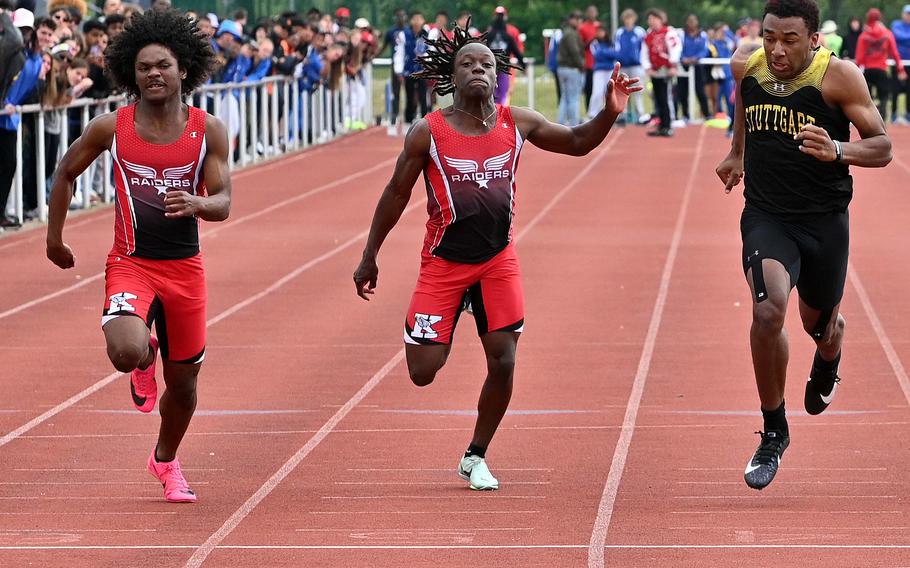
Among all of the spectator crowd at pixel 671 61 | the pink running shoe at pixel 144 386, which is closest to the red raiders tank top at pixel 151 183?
the pink running shoe at pixel 144 386

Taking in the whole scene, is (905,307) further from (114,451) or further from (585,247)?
(114,451)

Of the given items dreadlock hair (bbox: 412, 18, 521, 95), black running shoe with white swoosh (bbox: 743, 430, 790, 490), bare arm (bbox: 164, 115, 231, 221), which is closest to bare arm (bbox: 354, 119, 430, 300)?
dreadlock hair (bbox: 412, 18, 521, 95)

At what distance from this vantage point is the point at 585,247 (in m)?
16.6

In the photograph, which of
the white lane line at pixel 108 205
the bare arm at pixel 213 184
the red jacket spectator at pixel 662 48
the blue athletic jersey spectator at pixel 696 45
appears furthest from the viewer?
the blue athletic jersey spectator at pixel 696 45

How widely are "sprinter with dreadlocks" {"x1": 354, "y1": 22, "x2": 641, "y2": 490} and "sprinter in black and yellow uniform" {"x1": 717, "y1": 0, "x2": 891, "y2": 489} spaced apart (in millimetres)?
541

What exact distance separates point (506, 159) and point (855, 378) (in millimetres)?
3588

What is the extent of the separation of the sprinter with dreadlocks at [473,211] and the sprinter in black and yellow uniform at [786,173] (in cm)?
54

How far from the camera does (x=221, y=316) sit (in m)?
12.8

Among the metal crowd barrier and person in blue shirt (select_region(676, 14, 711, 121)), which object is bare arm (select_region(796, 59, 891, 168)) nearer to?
the metal crowd barrier

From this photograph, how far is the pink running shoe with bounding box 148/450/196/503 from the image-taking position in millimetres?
7242

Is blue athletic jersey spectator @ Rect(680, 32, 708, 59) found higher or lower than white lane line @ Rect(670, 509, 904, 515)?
lower

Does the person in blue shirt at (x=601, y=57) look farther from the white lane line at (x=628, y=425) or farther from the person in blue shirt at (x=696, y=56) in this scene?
the white lane line at (x=628, y=425)

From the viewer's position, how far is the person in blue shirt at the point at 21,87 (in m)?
16.3

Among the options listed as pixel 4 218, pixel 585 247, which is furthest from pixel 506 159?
pixel 4 218
